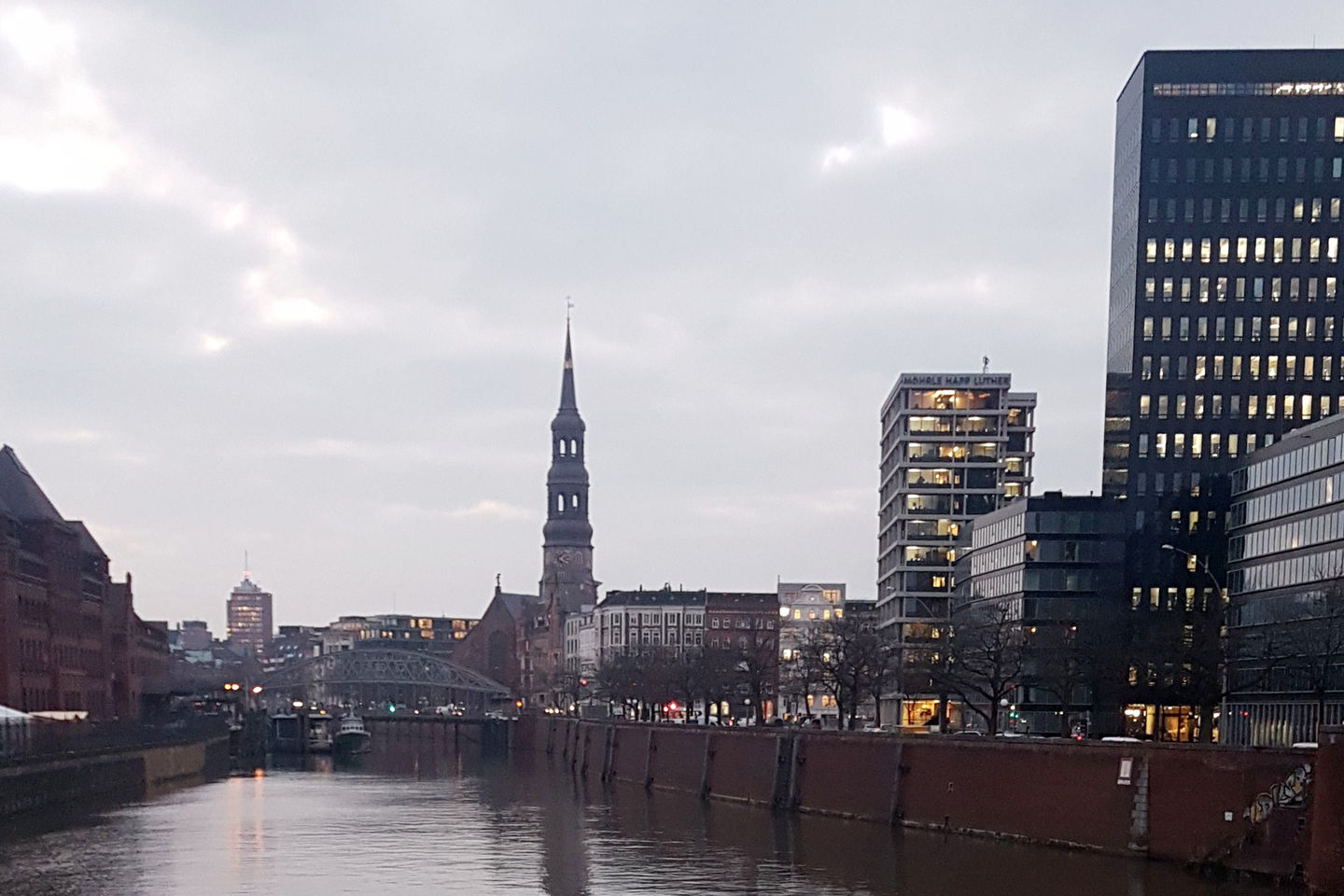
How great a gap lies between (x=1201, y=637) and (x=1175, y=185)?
205 feet

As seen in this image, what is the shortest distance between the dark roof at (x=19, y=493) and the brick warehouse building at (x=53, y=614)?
0.09m

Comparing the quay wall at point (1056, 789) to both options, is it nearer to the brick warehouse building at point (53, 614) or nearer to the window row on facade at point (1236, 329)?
the brick warehouse building at point (53, 614)

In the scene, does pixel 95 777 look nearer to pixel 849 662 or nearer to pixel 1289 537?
pixel 849 662

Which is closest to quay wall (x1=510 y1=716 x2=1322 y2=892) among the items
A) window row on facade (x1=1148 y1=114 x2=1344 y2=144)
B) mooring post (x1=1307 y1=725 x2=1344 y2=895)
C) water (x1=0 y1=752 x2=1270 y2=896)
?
mooring post (x1=1307 y1=725 x2=1344 y2=895)

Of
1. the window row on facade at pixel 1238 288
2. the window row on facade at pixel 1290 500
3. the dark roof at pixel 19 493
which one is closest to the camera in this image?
the window row on facade at pixel 1290 500

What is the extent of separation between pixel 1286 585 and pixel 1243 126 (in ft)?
167

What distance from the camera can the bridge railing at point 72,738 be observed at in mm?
107062

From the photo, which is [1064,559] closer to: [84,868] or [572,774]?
[572,774]

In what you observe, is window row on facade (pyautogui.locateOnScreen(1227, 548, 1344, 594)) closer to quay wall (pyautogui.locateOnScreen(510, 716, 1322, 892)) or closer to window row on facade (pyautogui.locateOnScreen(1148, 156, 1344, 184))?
quay wall (pyautogui.locateOnScreen(510, 716, 1322, 892))

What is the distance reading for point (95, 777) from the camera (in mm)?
127188

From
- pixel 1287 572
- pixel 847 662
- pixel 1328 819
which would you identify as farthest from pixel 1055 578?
pixel 1328 819

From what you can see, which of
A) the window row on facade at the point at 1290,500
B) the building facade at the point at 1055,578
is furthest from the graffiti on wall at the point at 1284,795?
the building facade at the point at 1055,578

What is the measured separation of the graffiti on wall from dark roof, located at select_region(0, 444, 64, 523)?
A: 118 meters

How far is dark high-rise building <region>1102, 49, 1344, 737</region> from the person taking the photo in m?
162
